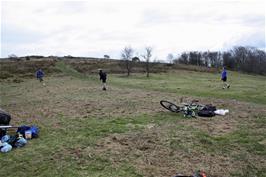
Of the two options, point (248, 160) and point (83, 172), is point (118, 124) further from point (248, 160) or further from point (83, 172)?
point (248, 160)

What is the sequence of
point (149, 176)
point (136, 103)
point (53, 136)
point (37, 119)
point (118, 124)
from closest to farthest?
point (149, 176)
point (53, 136)
point (118, 124)
point (37, 119)
point (136, 103)

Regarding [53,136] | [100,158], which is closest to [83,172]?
[100,158]

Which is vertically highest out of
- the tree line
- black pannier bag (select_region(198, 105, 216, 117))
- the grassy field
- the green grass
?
the tree line

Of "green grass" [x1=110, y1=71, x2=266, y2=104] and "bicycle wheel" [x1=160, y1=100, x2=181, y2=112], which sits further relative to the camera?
"green grass" [x1=110, y1=71, x2=266, y2=104]

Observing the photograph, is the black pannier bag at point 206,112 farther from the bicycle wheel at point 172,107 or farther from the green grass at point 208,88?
the green grass at point 208,88

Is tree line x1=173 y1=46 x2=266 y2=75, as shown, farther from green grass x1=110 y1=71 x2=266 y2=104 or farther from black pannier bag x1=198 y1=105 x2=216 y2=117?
black pannier bag x1=198 y1=105 x2=216 y2=117

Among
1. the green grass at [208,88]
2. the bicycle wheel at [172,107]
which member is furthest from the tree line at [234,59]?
the bicycle wheel at [172,107]

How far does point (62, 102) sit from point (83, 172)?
40.4 ft

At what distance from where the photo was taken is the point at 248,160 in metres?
8.34

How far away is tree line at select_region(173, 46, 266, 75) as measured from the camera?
85875 mm

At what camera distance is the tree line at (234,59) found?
282 ft

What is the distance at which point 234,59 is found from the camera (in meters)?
98.8

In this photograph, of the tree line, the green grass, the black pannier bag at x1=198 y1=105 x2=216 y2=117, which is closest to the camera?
the black pannier bag at x1=198 y1=105 x2=216 y2=117

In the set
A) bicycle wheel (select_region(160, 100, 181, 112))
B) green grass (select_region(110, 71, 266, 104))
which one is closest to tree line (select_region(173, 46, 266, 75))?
green grass (select_region(110, 71, 266, 104))
